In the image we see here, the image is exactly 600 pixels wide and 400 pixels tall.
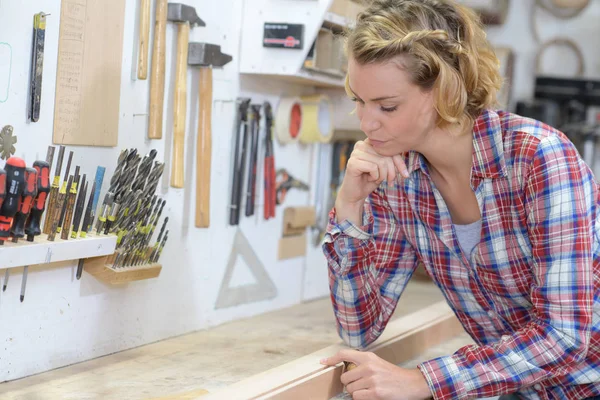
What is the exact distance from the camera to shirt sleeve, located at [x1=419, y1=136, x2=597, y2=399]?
145 cm

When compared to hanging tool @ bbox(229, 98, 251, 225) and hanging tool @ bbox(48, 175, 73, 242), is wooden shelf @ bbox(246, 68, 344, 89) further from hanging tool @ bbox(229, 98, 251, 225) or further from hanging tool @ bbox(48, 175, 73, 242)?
hanging tool @ bbox(48, 175, 73, 242)

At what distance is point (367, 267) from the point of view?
5.73 ft

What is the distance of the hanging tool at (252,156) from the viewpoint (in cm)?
248

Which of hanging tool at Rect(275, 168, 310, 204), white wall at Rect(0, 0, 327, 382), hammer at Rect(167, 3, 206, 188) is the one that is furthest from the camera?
hanging tool at Rect(275, 168, 310, 204)

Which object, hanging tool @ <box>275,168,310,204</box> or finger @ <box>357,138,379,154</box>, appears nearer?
finger @ <box>357,138,379,154</box>

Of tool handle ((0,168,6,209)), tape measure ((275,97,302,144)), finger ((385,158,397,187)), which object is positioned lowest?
tool handle ((0,168,6,209))

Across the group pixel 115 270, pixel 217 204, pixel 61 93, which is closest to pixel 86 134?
pixel 61 93

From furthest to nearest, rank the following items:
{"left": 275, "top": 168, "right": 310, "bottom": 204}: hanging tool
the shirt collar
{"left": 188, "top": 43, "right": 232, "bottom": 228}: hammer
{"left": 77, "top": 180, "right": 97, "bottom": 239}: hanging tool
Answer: {"left": 275, "top": 168, "right": 310, "bottom": 204}: hanging tool, {"left": 188, "top": 43, "right": 232, "bottom": 228}: hammer, {"left": 77, "top": 180, "right": 97, "bottom": 239}: hanging tool, the shirt collar

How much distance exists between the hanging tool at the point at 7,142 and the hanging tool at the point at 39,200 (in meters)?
0.07

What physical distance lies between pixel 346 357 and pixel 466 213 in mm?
410

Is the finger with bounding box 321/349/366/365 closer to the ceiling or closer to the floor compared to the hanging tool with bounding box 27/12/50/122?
closer to the floor

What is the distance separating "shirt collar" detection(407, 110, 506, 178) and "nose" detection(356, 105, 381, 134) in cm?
22

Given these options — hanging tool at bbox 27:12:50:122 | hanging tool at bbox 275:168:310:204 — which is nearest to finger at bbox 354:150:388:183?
hanging tool at bbox 27:12:50:122

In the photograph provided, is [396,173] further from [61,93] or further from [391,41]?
[61,93]
